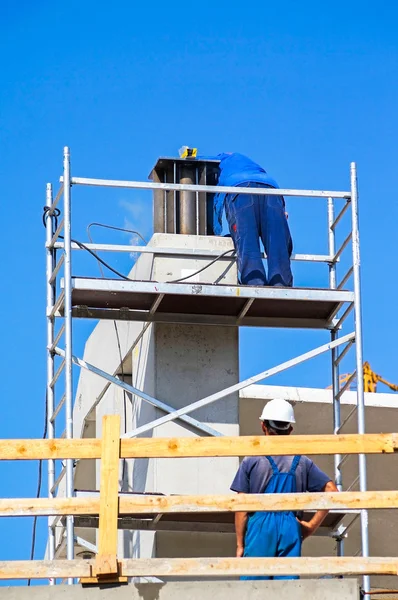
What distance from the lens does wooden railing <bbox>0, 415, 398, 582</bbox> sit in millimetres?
9031

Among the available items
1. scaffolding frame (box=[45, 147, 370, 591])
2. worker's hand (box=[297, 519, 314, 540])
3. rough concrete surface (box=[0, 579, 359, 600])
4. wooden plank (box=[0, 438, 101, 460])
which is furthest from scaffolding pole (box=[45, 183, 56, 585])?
rough concrete surface (box=[0, 579, 359, 600])

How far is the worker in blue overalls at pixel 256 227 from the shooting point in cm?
1412

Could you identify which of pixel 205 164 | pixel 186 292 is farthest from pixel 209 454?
pixel 205 164

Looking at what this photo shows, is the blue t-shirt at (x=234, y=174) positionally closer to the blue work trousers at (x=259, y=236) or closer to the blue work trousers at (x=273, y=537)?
the blue work trousers at (x=259, y=236)

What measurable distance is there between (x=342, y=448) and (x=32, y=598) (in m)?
2.19

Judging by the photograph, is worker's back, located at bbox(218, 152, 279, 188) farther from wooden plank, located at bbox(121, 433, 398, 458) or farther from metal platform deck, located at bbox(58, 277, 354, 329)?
wooden plank, located at bbox(121, 433, 398, 458)

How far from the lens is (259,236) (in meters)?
14.5

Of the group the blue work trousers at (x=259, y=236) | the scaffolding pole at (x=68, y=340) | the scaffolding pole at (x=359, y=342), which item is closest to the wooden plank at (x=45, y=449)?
the scaffolding pole at (x=68, y=340)

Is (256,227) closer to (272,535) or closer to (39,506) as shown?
(272,535)

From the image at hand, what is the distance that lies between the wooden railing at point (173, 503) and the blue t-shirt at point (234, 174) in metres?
5.57

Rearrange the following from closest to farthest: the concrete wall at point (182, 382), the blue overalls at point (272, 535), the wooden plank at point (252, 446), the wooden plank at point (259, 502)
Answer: the wooden plank at point (259, 502) → the wooden plank at point (252, 446) → the blue overalls at point (272, 535) → the concrete wall at point (182, 382)

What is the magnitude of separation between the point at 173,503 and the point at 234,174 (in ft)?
20.0

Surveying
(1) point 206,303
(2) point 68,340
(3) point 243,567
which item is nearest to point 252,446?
(3) point 243,567

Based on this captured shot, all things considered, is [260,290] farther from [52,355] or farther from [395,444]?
[395,444]
